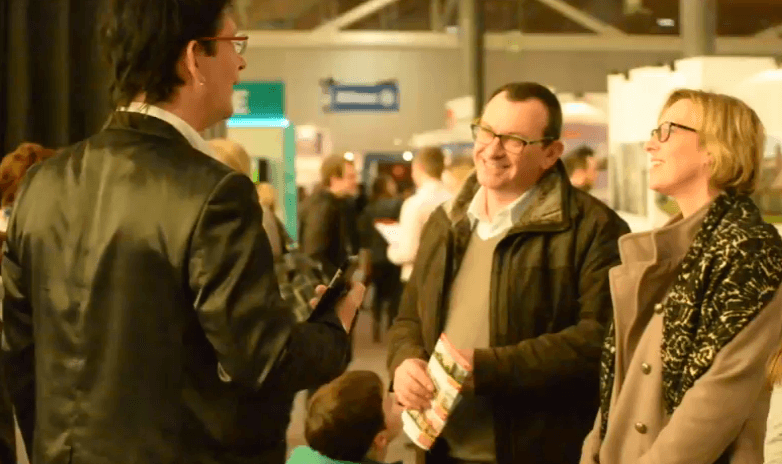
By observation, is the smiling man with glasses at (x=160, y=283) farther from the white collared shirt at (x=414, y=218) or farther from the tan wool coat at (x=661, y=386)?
the white collared shirt at (x=414, y=218)

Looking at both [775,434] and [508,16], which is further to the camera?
[508,16]

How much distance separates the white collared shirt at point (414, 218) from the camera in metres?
8.31

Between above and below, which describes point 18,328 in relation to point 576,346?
above

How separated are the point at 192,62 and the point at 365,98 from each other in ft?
52.5

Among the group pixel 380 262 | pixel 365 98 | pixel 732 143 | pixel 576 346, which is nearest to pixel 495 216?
pixel 576 346

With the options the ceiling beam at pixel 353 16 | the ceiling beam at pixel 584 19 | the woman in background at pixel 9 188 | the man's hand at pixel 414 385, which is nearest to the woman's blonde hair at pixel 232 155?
the woman in background at pixel 9 188

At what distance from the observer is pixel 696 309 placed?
6.97 ft

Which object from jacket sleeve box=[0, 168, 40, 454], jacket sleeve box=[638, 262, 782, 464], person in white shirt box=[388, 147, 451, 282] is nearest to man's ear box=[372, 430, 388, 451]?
jacket sleeve box=[638, 262, 782, 464]

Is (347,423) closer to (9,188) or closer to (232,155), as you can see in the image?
(232,155)

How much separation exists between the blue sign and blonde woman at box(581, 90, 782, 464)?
14.7 metres

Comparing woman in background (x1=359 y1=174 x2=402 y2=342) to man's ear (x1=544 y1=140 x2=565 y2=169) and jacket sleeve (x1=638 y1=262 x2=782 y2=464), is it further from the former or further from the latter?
jacket sleeve (x1=638 y1=262 x2=782 y2=464)

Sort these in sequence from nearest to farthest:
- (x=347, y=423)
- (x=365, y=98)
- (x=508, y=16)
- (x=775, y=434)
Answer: (x=775, y=434), (x=347, y=423), (x=365, y=98), (x=508, y=16)

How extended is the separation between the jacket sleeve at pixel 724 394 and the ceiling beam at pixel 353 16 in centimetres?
2014

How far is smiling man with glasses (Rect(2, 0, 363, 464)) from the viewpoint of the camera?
5.43 feet
